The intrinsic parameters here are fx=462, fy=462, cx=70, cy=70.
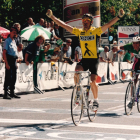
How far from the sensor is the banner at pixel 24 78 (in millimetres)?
15539

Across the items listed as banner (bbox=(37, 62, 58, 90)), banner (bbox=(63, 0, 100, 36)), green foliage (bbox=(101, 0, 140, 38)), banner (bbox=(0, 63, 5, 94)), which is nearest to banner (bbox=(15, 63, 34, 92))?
banner (bbox=(37, 62, 58, 90))

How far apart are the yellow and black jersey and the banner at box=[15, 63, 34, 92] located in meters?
6.68

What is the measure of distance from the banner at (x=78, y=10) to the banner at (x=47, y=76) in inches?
316

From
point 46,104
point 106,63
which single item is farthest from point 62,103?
point 106,63

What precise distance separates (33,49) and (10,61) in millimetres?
1900

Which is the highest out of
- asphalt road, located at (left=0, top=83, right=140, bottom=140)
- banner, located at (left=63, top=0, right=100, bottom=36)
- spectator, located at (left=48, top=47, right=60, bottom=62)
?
banner, located at (left=63, top=0, right=100, bottom=36)

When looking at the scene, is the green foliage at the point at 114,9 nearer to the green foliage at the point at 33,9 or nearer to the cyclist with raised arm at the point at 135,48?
the green foliage at the point at 33,9

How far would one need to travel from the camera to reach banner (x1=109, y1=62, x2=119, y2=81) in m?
22.9

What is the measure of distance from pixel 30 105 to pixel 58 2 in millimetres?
27129

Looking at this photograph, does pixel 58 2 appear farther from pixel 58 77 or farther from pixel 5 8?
pixel 58 77

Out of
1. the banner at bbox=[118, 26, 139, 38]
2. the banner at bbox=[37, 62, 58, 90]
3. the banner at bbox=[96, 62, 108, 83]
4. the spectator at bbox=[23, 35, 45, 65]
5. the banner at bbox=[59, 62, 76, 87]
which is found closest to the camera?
the spectator at bbox=[23, 35, 45, 65]

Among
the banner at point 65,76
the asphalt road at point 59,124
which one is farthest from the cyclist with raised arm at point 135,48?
the banner at point 65,76

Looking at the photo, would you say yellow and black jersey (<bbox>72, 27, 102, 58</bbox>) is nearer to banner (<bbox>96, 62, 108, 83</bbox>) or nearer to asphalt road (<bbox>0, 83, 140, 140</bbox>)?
asphalt road (<bbox>0, 83, 140, 140</bbox>)

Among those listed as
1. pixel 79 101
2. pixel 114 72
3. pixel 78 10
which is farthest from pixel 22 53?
pixel 78 10
